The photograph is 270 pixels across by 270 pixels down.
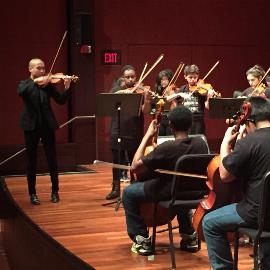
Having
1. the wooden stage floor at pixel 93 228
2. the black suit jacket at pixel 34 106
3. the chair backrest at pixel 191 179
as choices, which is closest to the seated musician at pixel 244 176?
the chair backrest at pixel 191 179

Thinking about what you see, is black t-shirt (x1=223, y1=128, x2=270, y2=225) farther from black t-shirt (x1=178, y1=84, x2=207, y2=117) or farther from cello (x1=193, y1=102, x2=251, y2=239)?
black t-shirt (x1=178, y1=84, x2=207, y2=117)

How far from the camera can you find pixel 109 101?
5430 millimetres

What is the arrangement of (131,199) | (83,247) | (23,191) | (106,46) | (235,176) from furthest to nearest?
(106,46) → (23,191) → (83,247) → (131,199) → (235,176)

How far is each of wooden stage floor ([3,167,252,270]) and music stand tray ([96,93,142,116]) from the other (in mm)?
968

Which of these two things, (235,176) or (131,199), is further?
(131,199)

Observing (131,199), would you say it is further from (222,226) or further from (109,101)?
(109,101)

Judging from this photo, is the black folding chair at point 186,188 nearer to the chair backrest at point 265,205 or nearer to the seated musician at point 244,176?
the seated musician at point 244,176

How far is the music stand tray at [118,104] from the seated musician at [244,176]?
2.16 metres

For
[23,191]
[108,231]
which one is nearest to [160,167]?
[108,231]

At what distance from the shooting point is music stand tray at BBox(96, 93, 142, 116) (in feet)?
17.5

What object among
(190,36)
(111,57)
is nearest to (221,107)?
(111,57)

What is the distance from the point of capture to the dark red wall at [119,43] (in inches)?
330

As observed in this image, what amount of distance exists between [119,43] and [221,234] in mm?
6149

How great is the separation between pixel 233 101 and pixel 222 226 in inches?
96.4
